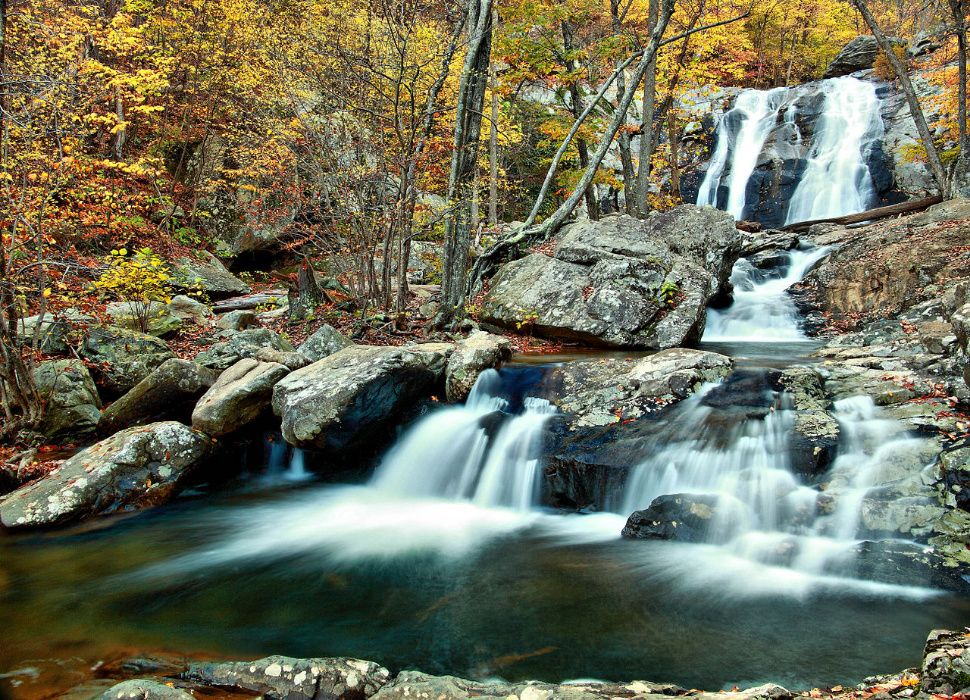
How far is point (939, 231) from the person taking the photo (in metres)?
8.75

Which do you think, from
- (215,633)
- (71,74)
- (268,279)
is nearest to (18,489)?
(215,633)

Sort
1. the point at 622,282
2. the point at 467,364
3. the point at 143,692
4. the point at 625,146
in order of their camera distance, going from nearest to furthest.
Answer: the point at 143,692, the point at 467,364, the point at 622,282, the point at 625,146

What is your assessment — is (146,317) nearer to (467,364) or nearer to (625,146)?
(467,364)

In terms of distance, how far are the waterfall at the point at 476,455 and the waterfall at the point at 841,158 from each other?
14.3 meters

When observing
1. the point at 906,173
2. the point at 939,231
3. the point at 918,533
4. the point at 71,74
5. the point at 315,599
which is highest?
the point at 906,173

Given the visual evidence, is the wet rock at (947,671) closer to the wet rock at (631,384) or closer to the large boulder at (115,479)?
the wet rock at (631,384)

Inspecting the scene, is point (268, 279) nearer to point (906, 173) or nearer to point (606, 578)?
point (606, 578)

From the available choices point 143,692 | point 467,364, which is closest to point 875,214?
point 467,364

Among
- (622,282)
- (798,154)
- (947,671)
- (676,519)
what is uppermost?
(798,154)

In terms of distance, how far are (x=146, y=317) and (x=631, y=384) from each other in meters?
7.38

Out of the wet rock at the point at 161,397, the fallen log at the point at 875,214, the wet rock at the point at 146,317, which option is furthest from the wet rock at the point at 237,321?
the fallen log at the point at 875,214

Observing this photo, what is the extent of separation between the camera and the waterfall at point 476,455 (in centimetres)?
562

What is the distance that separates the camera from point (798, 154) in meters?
18.1

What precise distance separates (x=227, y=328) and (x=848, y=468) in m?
8.98
